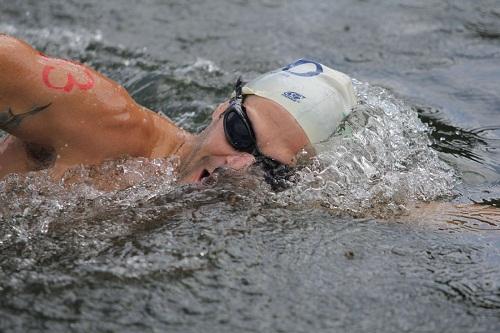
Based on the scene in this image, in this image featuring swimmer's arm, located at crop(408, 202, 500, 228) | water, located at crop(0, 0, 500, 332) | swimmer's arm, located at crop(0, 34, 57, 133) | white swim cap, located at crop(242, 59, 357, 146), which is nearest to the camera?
water, located at crop(0, 0, 500, 332)

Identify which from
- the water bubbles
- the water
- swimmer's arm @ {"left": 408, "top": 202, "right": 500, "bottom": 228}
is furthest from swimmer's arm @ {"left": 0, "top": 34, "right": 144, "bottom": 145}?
swimmer's arm @ {"left": 408, "top": 202, "right": 500, "bottom": 228}

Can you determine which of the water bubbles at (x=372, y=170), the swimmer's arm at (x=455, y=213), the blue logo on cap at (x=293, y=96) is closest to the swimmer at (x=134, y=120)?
the blue logo on cap at (x=293, y=96)

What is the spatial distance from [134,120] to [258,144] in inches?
25.2

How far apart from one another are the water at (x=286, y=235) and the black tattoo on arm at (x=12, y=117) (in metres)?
0.32

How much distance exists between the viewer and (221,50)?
24.0 ft

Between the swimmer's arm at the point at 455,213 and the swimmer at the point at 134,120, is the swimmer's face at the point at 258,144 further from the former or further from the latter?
the swimmer's arm at the point at 455,213

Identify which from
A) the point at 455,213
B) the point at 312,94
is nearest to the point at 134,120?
the point at 312,94

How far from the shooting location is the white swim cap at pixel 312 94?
4371mm

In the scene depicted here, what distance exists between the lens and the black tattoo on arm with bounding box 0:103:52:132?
148 inches

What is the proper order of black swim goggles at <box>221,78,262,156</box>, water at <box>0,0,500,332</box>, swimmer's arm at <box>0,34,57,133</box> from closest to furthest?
water at <box>0,0,500,332</box> < swimmer's arm at <box>0,34,57,133</box> < black swim goggles at <box>221,78,262,156</box>

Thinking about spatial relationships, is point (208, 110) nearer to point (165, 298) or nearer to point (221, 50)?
point (221, 50)

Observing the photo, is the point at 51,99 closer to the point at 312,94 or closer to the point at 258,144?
the point at 258,144

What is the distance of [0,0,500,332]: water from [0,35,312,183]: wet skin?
0.09 metres

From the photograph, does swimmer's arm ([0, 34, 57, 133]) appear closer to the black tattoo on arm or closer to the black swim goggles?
the black tattoo on arm
